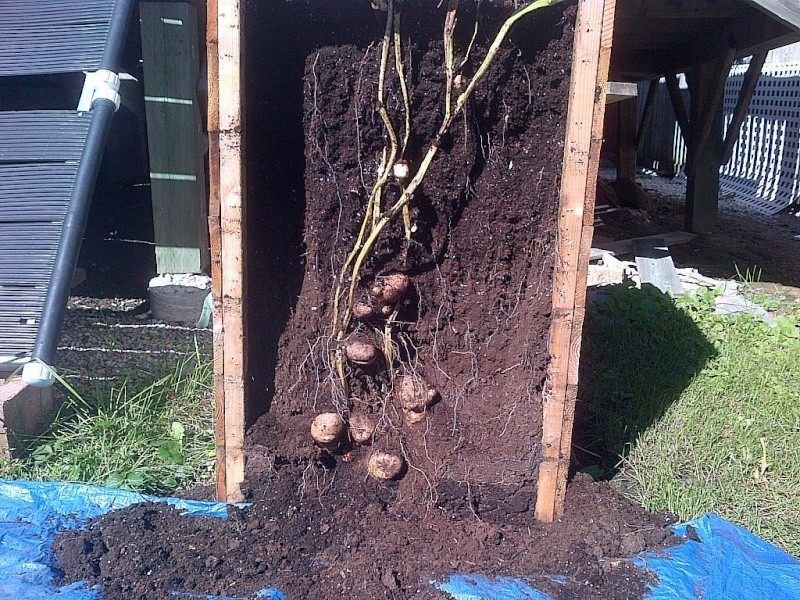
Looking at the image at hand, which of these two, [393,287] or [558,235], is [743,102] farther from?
[393,287]

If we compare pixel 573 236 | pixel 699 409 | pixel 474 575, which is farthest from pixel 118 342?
pixel 699 409

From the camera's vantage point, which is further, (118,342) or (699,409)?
(118,342)

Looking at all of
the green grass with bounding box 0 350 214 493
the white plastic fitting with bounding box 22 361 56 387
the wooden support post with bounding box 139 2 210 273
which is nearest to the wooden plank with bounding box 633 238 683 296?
the wooden support post with bounding box 139 2 210 273

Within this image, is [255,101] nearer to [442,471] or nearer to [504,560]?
[442,471]

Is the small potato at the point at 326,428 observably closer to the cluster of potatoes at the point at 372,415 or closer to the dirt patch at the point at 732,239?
the cluster of potatoes at the point at 372,415

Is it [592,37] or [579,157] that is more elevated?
[592,37]

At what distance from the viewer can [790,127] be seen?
10.0 metres

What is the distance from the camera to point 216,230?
2.11 meters

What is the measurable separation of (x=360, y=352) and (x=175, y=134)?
2.32 meters

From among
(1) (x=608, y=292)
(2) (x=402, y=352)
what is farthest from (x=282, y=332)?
(1) (x=608, y=292)

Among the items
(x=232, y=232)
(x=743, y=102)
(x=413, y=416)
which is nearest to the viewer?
(x=232, y=232)

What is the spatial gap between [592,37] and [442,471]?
1.46m

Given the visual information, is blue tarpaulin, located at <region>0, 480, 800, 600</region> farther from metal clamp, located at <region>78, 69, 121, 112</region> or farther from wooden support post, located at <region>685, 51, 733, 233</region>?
wooden support post, located at <region>685, 51, 733, 233</region>

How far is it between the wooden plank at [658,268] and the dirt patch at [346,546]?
2.98 m
